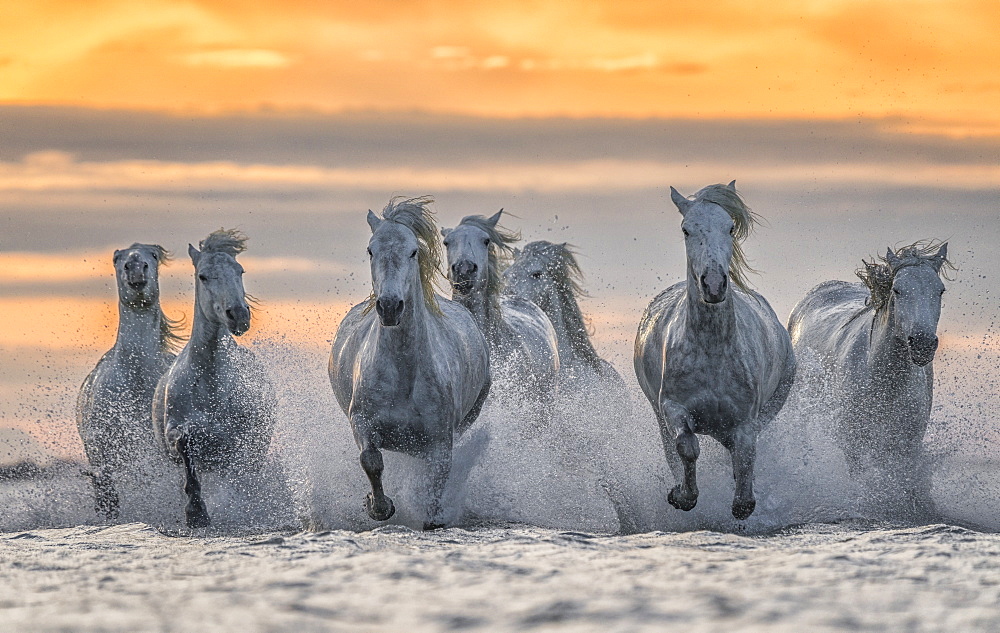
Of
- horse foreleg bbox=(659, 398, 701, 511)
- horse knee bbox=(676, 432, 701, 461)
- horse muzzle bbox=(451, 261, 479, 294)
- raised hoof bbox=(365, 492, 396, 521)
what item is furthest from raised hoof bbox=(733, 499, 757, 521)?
horse muzzle bbox=(451, 261, 479, 294)

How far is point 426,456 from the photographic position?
25.7 ft

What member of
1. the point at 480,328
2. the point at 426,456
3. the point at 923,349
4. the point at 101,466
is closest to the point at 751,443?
the point at 923,349

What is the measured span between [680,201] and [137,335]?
17.1 ft

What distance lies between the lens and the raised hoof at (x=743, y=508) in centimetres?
753

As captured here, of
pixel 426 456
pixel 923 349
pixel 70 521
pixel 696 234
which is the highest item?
pixel 696 234

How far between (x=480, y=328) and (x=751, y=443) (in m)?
3.01

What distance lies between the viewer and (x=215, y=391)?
8953mm

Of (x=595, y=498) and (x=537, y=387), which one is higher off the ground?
(x=537, y=387)

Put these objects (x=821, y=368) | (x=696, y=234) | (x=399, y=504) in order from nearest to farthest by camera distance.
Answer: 1. (x=696, y=234)
2. (x=399, y=504)
3. (x=821, y=368)

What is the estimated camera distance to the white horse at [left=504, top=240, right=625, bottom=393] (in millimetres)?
12453

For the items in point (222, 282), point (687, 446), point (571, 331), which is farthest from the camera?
point (571, 331)

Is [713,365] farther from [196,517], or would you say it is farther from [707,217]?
[196,517]

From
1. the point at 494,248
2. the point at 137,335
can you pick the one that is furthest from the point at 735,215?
the point at 137,335

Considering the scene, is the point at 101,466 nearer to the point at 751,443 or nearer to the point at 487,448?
the point at 487,448
